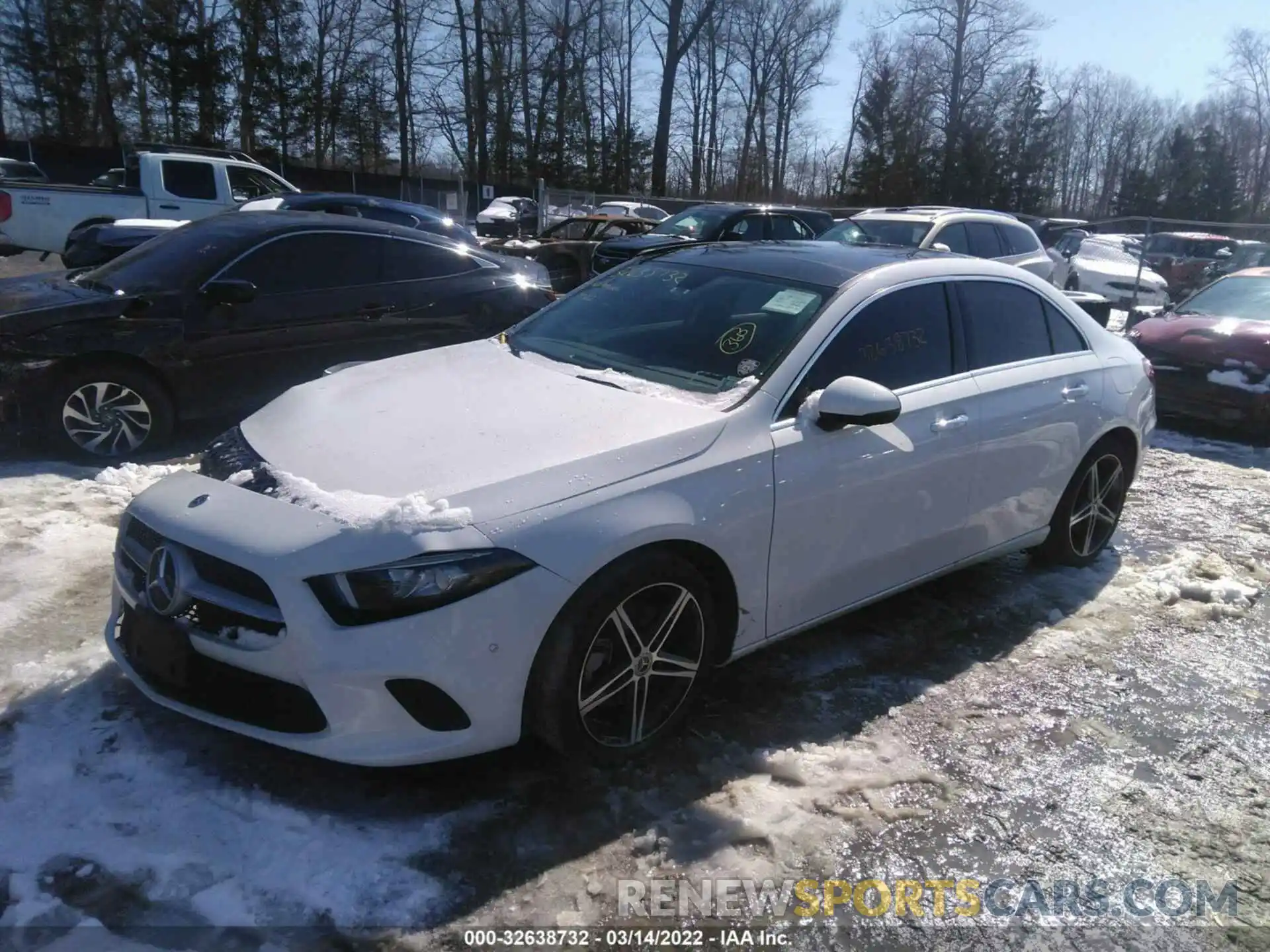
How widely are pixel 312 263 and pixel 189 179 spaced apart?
9.90 m

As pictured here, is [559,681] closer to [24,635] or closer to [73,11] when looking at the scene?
[24,635]

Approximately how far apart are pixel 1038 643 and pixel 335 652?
3085 mm

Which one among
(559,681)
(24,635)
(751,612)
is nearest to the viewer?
(559,681)

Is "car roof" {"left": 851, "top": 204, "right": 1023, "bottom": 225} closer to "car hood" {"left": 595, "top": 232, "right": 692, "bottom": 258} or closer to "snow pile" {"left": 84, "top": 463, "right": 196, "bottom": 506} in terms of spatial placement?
"car hood" {"left": 595, "top": 232, "right": 692, "bottom": 258}

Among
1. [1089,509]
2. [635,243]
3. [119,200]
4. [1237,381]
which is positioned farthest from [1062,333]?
[119,200]

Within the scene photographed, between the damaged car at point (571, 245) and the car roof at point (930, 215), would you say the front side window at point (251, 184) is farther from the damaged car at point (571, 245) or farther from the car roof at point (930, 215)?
Answer: the car roof at point (930, 215)

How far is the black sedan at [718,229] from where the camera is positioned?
1376 cm

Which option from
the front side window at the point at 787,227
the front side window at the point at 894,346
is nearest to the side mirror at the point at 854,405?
the front side window at the point at 894,346

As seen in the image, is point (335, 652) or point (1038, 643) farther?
point (1038, 643)

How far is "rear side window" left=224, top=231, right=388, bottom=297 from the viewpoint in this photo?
6551 mm

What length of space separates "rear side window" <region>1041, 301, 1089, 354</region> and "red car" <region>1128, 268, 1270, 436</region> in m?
3.70

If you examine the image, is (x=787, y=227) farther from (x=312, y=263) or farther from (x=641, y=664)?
(x=641, y=664)

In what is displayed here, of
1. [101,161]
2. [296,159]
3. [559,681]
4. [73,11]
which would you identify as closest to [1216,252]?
[559,681]

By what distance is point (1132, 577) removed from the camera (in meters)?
5.10
